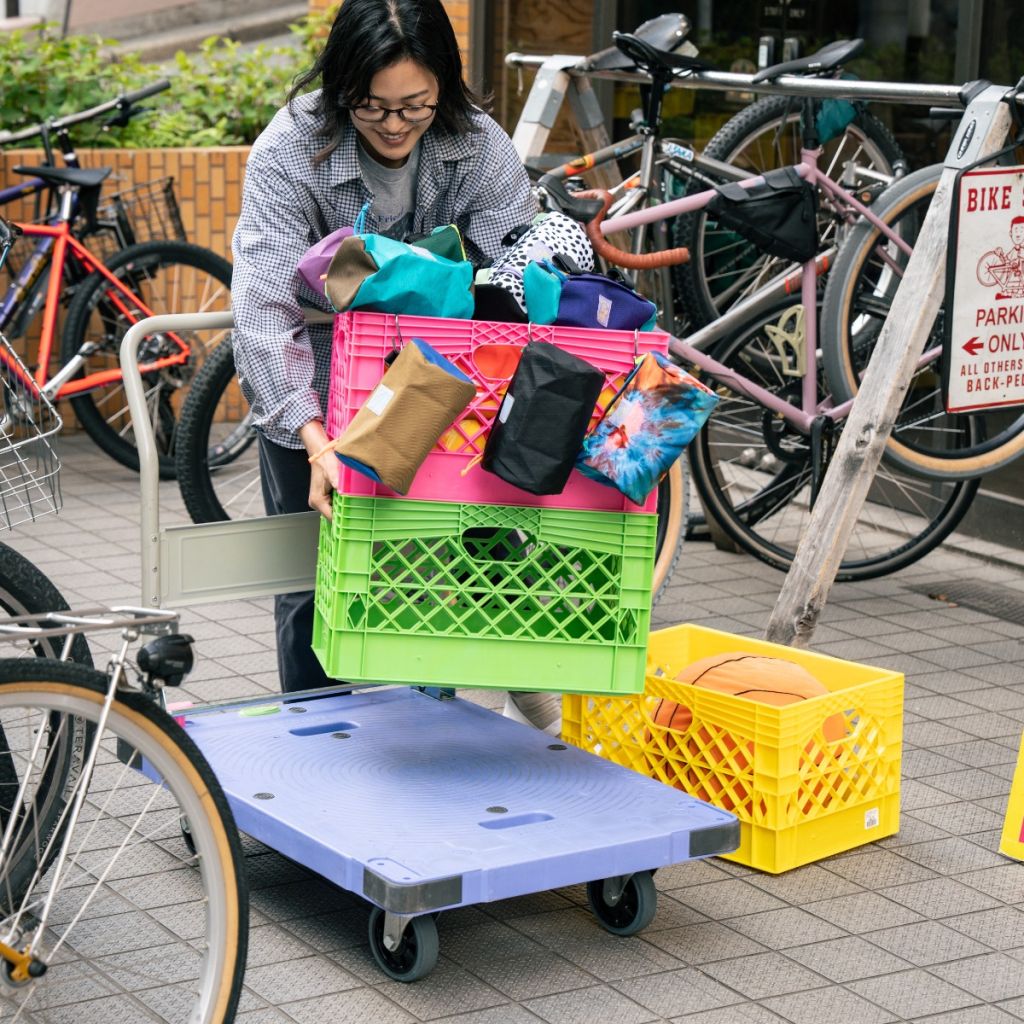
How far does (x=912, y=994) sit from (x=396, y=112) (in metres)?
2.04

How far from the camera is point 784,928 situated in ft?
12.1

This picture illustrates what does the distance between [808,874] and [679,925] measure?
0.41m

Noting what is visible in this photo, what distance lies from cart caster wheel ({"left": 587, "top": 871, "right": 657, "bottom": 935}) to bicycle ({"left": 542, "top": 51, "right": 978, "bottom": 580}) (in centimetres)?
214

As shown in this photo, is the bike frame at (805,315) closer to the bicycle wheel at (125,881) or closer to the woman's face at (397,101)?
the woman's face at (397,101)

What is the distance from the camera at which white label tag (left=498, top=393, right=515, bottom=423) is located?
3338mm

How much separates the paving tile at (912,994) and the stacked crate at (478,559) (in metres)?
0.74

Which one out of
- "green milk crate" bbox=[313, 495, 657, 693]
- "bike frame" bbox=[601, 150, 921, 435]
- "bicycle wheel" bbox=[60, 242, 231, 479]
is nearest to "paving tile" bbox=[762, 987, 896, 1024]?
"green milk crate" bbox=[313, 495, 657, 693]

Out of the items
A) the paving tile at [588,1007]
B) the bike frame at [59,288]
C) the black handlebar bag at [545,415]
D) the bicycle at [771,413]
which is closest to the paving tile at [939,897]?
the paving tile at [588,1007]

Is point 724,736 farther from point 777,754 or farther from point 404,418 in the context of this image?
point 404,418

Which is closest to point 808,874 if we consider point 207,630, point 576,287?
point 576,287

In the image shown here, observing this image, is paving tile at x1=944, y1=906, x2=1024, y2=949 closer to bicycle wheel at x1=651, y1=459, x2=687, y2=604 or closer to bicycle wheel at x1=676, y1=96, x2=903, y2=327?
bicycle wheel at x1=651, y1=459, x2=687, y2=604

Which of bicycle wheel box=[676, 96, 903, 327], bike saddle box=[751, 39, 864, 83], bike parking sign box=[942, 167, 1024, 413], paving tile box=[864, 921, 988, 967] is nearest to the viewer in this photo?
paving tile box=[864, 921, 988, 967]

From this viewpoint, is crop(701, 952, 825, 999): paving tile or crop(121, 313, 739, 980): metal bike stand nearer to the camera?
crop(121, 313, 739, 980): metal bike stand

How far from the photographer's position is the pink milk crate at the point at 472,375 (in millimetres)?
3402
